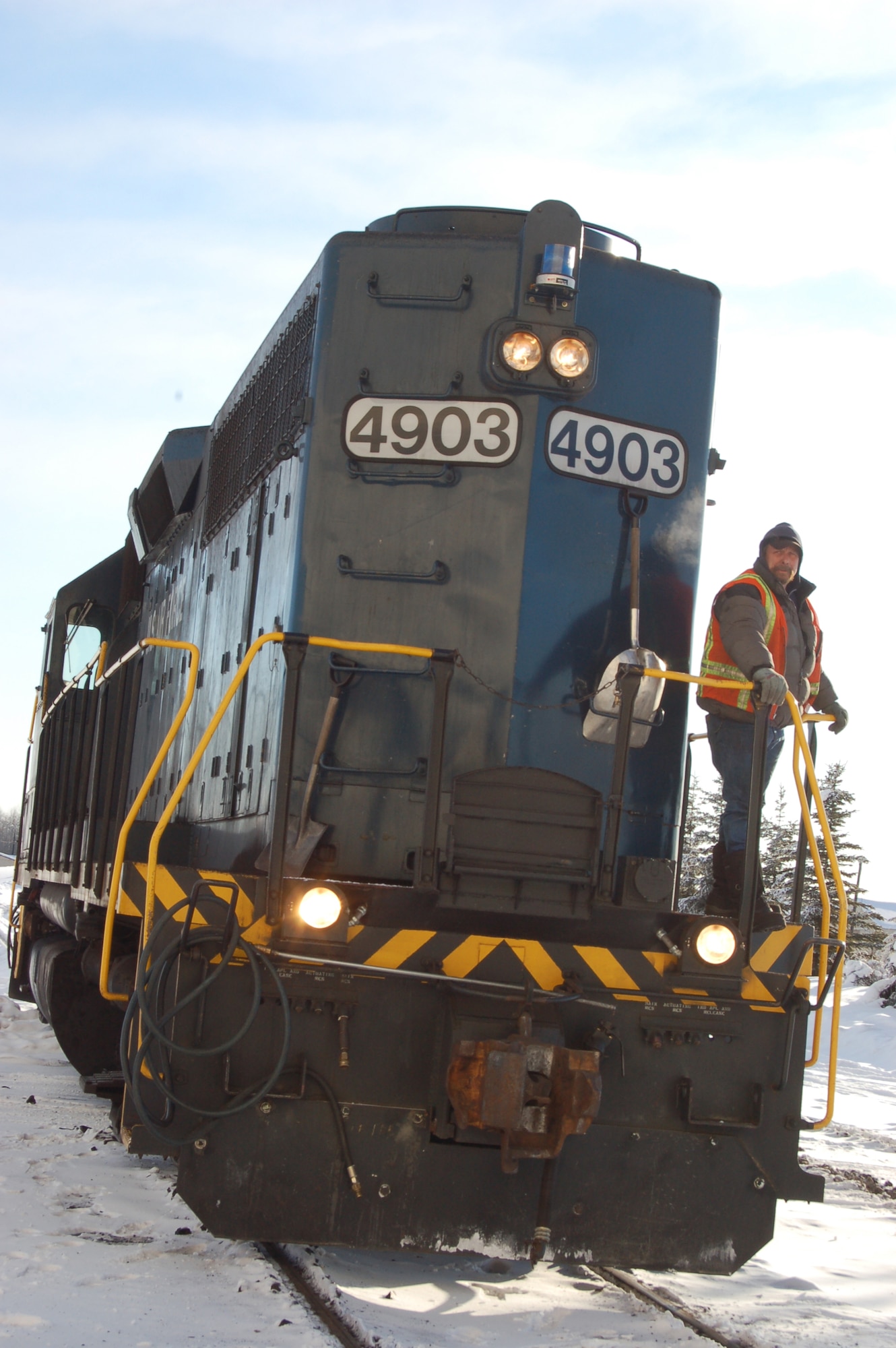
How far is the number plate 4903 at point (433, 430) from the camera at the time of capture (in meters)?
4.40

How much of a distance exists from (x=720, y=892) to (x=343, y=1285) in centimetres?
181

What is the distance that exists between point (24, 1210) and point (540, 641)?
2605 millimetres

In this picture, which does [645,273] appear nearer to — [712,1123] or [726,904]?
[726,904]

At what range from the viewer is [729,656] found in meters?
4.39

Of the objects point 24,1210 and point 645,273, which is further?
point 645,273

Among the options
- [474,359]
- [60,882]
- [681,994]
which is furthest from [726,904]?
[60,882]

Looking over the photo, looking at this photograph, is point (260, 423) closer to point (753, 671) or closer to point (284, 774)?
point (284, 774)

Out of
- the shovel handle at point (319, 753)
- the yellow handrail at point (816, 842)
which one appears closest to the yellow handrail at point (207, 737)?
the shovel handle at point (319, 753)

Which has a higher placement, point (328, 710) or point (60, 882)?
point (328, 710)

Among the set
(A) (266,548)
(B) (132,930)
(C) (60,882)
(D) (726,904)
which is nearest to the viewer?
(D) (726,904)

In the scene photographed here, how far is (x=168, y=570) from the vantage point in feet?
23.9

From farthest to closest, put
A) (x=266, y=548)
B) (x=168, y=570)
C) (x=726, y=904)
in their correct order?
1. (x=168, y=570)
2. (x=266, y=548)
3. (x=726, y=904)

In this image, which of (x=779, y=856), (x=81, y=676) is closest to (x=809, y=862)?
(x=779, y=856)

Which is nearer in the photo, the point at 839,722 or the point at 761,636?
the point at 761,636
